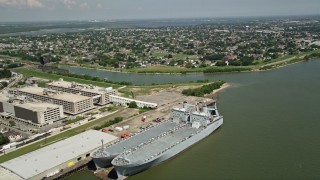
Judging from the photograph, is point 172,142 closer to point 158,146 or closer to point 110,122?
point 158,146

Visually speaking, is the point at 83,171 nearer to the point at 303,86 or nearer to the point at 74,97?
the point at 74,97

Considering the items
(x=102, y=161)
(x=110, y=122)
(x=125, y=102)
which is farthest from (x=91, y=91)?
(x=102, y=161)

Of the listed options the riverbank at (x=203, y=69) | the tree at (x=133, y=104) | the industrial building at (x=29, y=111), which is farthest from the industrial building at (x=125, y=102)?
the riverbank at (x=203, y=69)

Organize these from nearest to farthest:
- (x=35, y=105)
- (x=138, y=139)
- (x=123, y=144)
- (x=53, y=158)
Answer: (x=53, y=158) < (x=123, y=144) < (x=138, y=139) < (x=35, y=105)

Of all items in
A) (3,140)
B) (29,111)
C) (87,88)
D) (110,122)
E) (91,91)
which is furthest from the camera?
(87,88)

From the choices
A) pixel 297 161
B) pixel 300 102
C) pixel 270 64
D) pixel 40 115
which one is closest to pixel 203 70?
pixel 270 64

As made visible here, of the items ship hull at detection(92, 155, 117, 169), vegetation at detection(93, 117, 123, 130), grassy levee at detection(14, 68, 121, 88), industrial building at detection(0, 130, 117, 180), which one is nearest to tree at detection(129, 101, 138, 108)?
vegetation at detection(93, 117, 123, 130)

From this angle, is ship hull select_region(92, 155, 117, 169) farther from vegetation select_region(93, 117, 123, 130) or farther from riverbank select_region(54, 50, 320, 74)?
riverbank select_region(54, 50, 320, 74)
